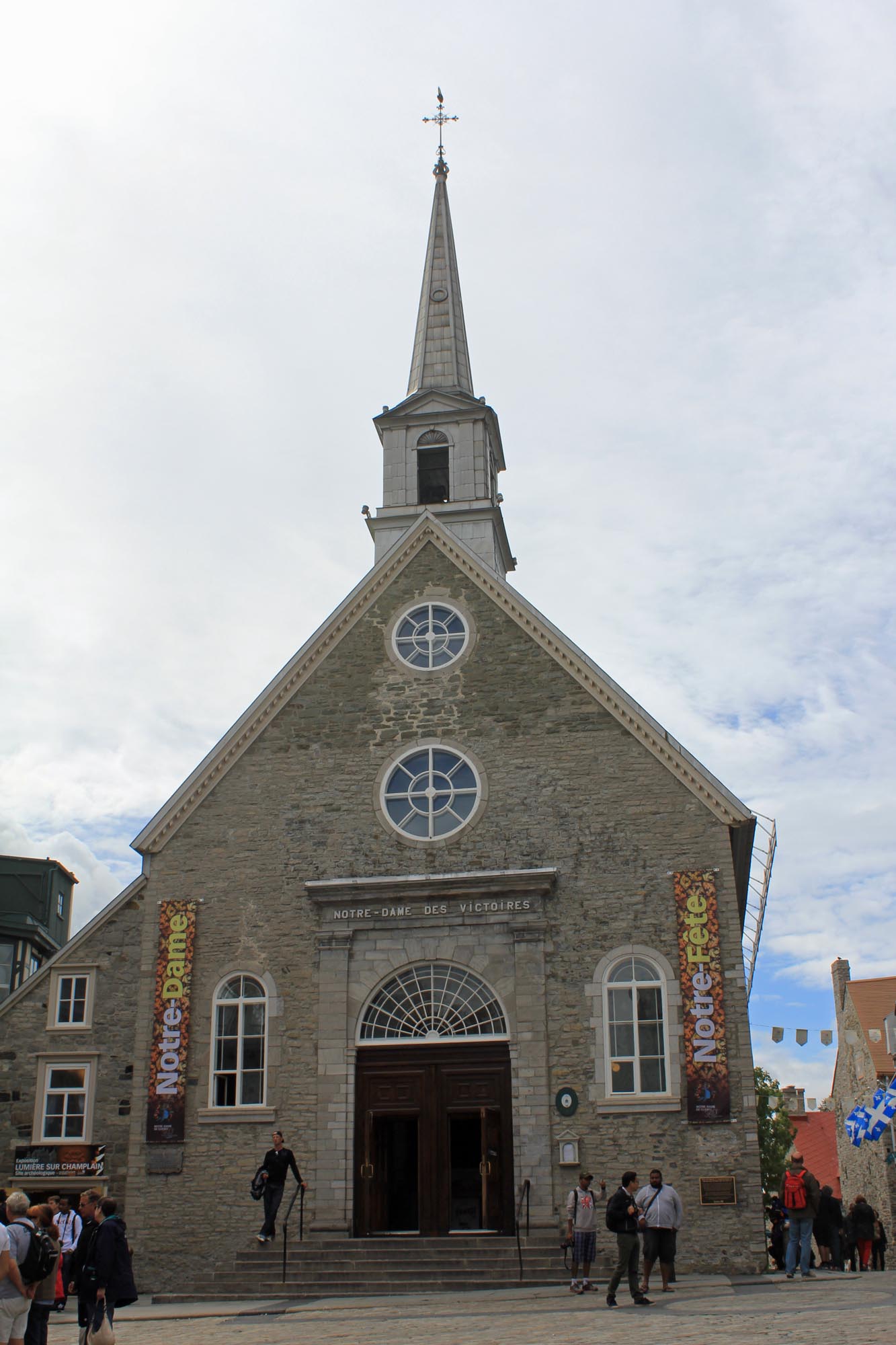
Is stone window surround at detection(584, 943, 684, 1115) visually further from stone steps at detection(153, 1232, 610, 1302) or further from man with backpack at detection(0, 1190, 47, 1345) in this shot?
man with backpack at detection(0, 1190, 47, 1345)

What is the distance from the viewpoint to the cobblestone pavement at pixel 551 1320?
11125 millimetres

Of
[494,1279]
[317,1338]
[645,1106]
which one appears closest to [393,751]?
[645,1106]

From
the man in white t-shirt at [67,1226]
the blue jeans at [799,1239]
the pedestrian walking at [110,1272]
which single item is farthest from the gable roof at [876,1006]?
the pedestrian walking at [110,1272]

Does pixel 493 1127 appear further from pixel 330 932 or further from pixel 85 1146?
pixel 85 1146

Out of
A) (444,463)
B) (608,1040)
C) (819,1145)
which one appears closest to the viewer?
(608,1040)

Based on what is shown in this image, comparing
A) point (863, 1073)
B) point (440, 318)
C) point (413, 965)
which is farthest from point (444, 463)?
point (863, 1073)

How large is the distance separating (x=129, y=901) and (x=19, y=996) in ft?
7.96

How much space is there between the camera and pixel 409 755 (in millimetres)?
22750

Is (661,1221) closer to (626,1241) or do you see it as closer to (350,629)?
(626,1241)

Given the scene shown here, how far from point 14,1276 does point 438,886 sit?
40.9 ft

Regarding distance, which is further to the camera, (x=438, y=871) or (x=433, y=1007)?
(x=438, y=871)

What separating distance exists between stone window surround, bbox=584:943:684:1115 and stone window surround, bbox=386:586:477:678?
19.0ft

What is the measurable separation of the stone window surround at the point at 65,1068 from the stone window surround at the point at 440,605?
8502 millimetres

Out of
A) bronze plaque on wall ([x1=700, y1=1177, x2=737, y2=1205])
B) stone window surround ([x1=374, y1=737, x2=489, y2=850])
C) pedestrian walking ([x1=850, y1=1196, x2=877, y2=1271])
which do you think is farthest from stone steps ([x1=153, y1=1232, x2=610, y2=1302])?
stone window surround ([x1=374, y1=737, x2=489, y2=850])
